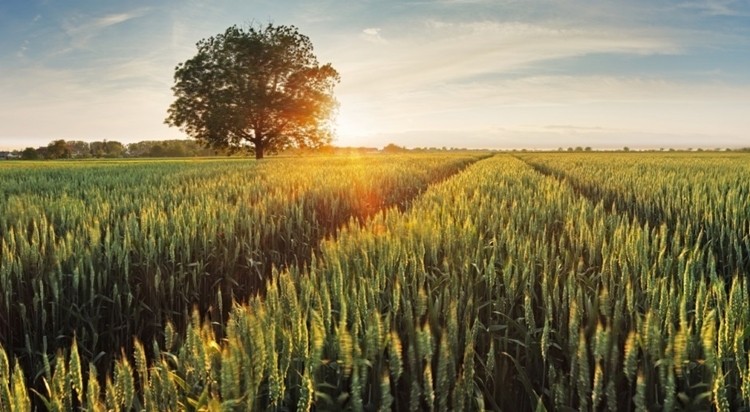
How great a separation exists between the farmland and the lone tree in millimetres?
32614

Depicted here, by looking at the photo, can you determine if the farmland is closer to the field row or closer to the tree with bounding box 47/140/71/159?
the field row

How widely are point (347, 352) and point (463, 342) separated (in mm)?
624

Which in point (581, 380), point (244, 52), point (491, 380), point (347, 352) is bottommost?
point (491, 380)

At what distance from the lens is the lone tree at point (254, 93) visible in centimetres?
3703

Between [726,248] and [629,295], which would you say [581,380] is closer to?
[629,295]

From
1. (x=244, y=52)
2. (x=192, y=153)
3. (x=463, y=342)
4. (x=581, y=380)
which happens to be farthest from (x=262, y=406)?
(x=192, y=153)

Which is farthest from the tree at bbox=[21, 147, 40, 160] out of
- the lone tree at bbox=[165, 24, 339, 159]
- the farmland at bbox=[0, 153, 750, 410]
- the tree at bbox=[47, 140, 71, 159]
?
the farmland at bbox=[0, 153, 750, 410]

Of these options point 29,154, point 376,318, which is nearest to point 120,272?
point 376,318

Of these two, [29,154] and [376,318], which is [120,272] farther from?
[29,154]

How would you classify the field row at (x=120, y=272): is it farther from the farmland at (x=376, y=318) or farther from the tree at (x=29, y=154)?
the tree at (x=29, y=154)

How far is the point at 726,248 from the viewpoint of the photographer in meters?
4.26

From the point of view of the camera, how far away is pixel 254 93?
3731cm

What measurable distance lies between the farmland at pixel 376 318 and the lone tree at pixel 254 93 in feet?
107

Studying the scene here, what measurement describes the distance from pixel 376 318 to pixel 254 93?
3767 cm
